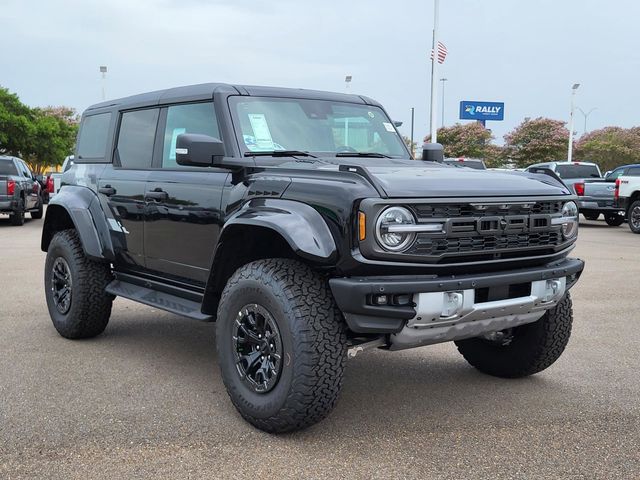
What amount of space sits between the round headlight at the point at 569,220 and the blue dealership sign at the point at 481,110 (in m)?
49.9

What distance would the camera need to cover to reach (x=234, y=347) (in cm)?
391

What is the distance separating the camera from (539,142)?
49.9m

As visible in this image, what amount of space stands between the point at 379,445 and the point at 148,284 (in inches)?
89.1

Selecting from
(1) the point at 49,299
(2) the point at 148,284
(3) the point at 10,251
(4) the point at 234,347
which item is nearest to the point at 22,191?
(3) the point at 10,251

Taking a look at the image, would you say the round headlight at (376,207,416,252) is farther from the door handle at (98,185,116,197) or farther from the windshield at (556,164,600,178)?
the windshield at (556,164,600,178)

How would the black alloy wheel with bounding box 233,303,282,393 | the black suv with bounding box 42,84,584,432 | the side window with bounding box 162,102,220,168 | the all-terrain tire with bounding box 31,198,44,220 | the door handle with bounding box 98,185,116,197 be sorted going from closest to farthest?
the black suv with bounding box 42,84,584,432 → the black alloy wheel with bounding box 233,303,282,393 → the side window with bounding box 162,102,220,168 → the door handle with bounding box 98,185,116,197 → the all-terrain tire with bounding box 31,198,44,220

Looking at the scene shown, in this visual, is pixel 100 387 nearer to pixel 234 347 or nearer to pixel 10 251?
pixel 234 347

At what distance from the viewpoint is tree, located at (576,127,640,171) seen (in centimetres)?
4866

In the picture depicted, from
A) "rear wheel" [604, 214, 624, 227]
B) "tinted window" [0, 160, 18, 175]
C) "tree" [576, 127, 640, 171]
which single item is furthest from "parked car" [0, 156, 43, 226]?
"tree" [576, 127, 640, 171]

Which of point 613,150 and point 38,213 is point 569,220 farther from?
point 613,150

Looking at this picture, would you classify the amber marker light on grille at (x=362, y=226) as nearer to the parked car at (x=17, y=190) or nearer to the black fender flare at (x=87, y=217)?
the black fender flare at (x=87, y=217)

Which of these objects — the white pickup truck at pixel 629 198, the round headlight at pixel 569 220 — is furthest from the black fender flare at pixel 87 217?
the white pickup truck at pixel 629 198

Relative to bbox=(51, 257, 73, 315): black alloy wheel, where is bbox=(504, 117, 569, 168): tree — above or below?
above

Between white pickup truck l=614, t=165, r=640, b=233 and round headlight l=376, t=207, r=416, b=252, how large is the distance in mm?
14306
